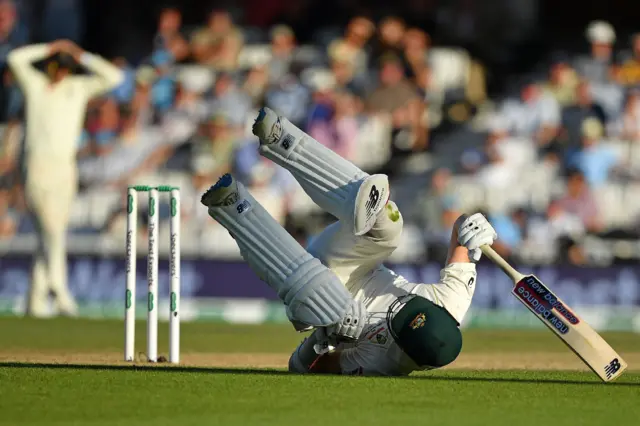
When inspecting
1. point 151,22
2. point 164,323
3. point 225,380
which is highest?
point 151,22

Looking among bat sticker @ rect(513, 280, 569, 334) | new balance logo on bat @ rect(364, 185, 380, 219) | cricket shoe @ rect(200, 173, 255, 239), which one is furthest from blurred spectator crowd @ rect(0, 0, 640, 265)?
new balance logo on bat @ rect(364, 185, 380, 219)

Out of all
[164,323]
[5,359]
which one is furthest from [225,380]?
[164,323]

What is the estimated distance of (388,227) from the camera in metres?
5.72

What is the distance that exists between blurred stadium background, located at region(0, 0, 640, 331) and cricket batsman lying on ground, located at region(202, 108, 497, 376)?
665 cm

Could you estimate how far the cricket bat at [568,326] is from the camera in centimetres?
580

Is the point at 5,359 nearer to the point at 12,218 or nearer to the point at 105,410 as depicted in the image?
the point at 105,410

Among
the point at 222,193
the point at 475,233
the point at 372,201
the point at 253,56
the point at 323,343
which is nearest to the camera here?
the point at 372,201

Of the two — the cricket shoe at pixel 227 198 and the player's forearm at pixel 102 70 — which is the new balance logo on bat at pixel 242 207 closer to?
the cricket shoe at pixel 227 198

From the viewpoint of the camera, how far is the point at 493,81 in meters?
15.2

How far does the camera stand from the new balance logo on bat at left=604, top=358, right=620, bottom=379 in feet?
19.2

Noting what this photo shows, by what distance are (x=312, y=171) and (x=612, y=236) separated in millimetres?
7549

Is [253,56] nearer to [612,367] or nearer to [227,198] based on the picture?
[227,198]

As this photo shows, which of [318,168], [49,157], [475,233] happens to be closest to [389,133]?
[49,157]

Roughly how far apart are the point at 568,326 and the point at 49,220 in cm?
662
